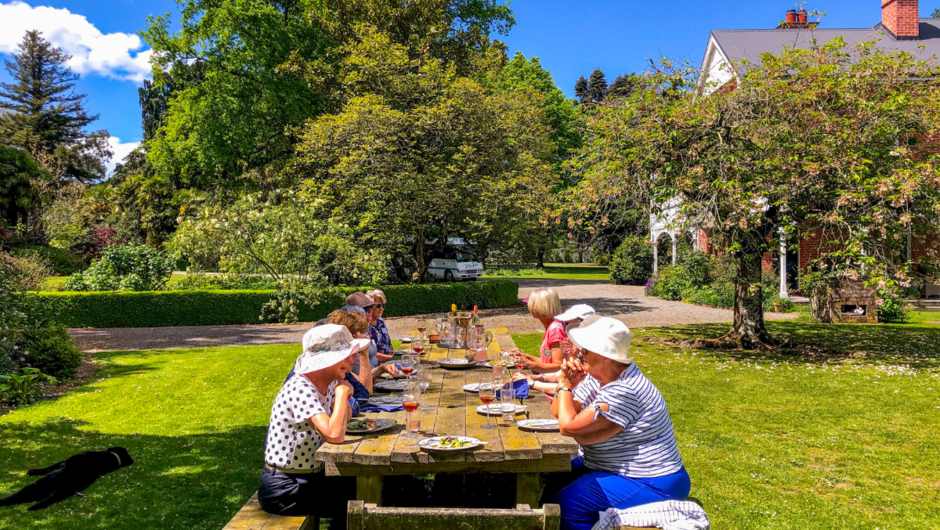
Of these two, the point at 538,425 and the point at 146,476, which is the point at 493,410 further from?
the point at 146,476

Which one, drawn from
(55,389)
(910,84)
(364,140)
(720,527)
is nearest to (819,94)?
(910,84)

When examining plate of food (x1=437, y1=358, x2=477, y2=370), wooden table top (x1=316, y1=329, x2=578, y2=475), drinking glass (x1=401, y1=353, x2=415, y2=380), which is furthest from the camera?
plate of food (x1=437, y1=358, x2=477, y2=370)

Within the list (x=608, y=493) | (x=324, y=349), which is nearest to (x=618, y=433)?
(x=608, y=493)

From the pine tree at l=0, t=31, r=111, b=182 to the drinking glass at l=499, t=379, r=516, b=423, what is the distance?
5492 centimetres

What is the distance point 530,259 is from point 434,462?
66.9ft

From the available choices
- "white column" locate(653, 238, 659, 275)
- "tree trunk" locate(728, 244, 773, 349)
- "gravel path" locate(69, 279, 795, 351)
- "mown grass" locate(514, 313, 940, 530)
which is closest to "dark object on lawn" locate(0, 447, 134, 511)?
"mown grass" locate(514, 313, 940, 530)

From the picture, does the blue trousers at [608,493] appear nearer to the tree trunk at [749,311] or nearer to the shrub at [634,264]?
the tree trunk at [749,311]

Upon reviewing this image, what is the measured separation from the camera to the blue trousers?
11.0 feet

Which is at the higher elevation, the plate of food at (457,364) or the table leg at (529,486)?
the plate of food at (457,364)

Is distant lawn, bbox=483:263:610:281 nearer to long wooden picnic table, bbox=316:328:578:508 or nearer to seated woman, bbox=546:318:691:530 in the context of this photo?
long wooden picnic table, bbox=316:328:578:508

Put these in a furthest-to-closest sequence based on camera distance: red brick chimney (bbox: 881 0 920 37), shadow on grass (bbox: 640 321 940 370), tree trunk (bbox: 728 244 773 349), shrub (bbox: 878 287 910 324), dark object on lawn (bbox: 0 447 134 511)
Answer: red brick chimney (bbox: 881 0 920 37), shrub (bbox: 878 287 910 324), tree trunk (bbox: 728 244 773 349), shadow on grass (bbox: 640 321 940 370), dark object on lawn (bbox: 0 447 134 511)

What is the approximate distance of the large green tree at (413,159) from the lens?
60.8 ft

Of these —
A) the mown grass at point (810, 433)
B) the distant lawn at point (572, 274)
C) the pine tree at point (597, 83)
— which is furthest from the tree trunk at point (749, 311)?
the pine tree at point (597, 83)

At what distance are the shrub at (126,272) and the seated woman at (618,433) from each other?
1840cm
